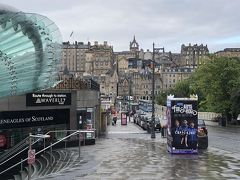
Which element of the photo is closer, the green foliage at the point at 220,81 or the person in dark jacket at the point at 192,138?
the person in dark jacket at the point at 192,138

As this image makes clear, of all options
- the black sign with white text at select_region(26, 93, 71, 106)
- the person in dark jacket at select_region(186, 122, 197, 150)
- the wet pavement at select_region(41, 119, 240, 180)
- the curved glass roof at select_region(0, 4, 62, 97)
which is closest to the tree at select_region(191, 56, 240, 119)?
the black sign with white text at select_region(26, 93, 71, 106)

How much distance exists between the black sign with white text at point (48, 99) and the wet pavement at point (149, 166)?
3787mm

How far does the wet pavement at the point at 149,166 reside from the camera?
58.8ft

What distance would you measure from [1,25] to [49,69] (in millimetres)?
6933

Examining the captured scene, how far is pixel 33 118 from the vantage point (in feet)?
98.4

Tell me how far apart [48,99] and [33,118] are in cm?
146

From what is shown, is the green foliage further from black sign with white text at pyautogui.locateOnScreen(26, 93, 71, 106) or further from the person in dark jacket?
the person in dark jacket

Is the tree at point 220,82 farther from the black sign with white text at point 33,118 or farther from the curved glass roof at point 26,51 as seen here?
the curved glass roof at point 26,51

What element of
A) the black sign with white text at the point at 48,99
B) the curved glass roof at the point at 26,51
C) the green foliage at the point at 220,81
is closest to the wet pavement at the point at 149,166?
the black sign with white text at the point at 48,99

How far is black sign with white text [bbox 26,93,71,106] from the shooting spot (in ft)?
96.2

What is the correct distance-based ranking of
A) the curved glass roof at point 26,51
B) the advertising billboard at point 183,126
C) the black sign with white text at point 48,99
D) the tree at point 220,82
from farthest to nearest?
the tree at point 220,82
the black sign with white text at point 48,99
the advertising billboard at point 183,126
the curved glass roof at point 26,51

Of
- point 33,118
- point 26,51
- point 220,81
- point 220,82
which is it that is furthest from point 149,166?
point 220,81

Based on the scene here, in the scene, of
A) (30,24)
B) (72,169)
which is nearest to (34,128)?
(30,24)

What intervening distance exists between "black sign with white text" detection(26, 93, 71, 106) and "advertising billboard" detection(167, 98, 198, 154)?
8.05 m
